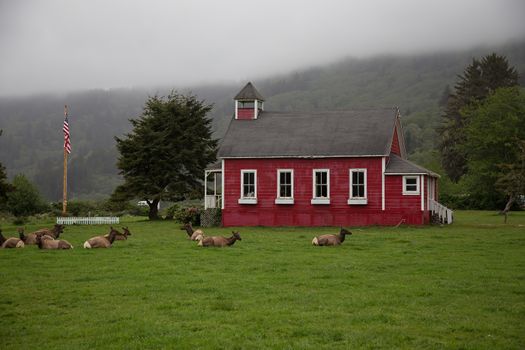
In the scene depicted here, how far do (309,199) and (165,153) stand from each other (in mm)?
14498

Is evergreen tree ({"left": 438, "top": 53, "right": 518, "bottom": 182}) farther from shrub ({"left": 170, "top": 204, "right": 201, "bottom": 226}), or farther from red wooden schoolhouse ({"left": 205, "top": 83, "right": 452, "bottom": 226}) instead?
shrub ({"left": 170, "top": 204, "right": 201, "bottom": 226})

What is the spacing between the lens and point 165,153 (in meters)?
47.8

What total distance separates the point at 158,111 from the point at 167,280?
3502cm

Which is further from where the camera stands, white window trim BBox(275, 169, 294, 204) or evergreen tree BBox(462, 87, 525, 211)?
evergreen tree BBox(462, 87, 525, 211)

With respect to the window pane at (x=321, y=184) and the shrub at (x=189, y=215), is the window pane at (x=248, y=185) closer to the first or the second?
the shrub at (x=189, y=215)

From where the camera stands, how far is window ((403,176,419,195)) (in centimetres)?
3584

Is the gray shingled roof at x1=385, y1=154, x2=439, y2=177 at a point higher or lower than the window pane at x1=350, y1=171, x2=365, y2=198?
higher

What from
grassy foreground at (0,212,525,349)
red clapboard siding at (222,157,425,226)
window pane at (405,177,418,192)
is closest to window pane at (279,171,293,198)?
red clapboard siding at (222,157,425,226)

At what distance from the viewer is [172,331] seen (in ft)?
33.0

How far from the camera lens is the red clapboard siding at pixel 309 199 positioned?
36.1m

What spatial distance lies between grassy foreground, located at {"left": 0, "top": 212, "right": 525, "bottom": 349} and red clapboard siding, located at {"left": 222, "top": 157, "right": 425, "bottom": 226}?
49.2 ft

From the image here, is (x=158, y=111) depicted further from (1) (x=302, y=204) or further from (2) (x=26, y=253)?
(2) (x=26, y=253)

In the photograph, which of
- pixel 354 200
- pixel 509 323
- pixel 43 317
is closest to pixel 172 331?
pixel 43 317

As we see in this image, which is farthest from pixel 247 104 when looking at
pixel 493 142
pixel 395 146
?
pixel 493 142
